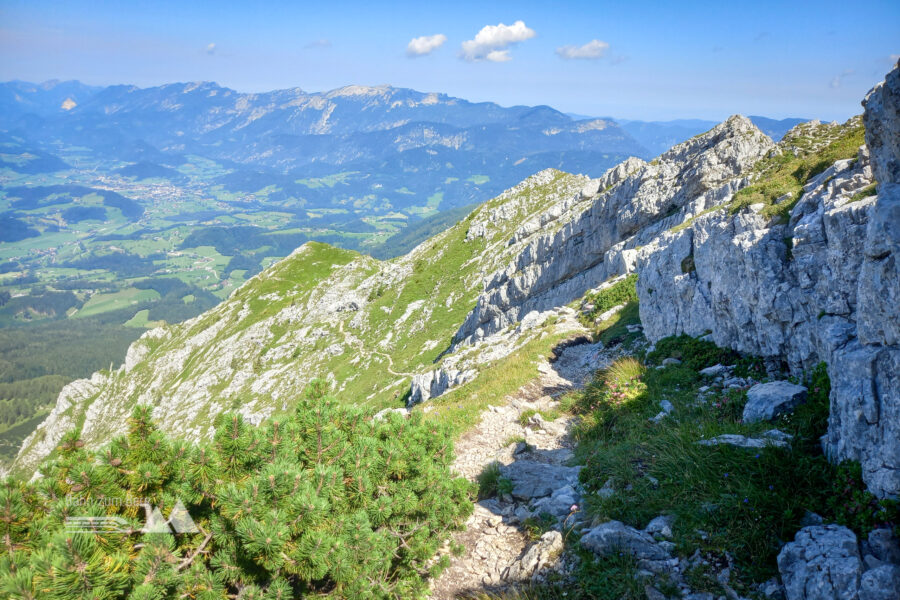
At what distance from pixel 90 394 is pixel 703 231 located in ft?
571

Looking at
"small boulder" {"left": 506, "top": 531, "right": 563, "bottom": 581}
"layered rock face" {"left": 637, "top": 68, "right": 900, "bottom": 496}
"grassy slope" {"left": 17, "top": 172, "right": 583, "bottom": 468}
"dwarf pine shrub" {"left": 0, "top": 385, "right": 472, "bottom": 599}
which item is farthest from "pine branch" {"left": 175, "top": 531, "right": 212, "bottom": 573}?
"grassy slope" {"left": 17, "top": 172, "right": 583, "bottom": 468}

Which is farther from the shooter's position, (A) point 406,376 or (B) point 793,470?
(A) point 406,376

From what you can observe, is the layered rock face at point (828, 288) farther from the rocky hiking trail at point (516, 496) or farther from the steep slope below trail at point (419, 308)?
the steep slope below trail at point (419, 308)

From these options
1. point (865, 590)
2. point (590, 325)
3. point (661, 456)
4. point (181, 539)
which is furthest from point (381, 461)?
point (590, 325)

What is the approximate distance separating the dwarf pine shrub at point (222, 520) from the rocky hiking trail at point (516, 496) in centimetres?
119

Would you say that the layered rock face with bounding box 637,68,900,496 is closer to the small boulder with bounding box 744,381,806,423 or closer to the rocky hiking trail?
the small boulder with bounding box 744,381,806,423

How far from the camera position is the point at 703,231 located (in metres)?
19.5

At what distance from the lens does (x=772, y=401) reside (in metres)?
9.98

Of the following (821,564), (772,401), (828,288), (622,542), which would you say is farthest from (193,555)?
(828,288)

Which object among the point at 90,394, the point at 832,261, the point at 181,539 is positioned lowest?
the point at 90,394

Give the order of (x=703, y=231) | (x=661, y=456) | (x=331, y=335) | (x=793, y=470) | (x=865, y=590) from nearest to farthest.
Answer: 1. (x=865, y=590)
2. (x=793, y=470)
3. (x=661, y=456)
4. (x=703, y=231)
5. (x=331, y=335)

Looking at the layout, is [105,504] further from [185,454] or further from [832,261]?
[832,261]

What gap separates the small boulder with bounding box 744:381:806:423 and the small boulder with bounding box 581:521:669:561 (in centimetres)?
462

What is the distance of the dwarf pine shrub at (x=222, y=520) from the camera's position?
466 cm
